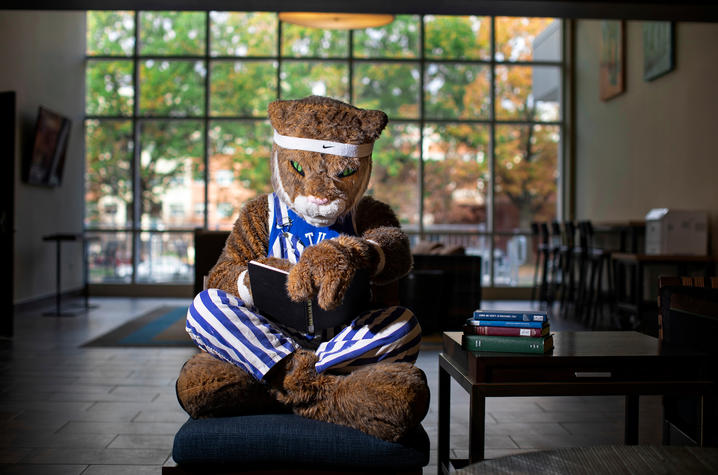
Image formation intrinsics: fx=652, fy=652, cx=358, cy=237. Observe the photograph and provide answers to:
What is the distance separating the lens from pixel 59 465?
2.28 metres

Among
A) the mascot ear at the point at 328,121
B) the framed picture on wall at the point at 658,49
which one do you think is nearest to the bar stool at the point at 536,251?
the framed picture on wall at the point at 658,49

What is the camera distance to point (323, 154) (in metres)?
1.79

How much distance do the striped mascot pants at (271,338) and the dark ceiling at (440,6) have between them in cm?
292

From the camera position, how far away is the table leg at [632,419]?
216 cm

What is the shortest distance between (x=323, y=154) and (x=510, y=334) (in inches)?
27.3

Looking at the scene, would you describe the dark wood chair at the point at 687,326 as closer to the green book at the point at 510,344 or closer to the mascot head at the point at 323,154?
the green book at the point at 510,344

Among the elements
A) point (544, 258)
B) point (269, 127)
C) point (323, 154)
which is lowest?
point (544, 258)

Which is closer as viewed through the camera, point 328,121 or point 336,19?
point 328,121

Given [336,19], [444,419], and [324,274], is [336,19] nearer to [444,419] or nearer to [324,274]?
[444,419]

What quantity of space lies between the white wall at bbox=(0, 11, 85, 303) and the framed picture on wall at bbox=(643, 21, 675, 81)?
6.25 m

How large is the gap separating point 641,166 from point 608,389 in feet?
18.7

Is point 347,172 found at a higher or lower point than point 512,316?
higher

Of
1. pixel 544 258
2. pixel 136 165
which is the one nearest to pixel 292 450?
pixel 544 258

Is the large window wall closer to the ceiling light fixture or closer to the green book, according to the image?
the ceiling light fixture
